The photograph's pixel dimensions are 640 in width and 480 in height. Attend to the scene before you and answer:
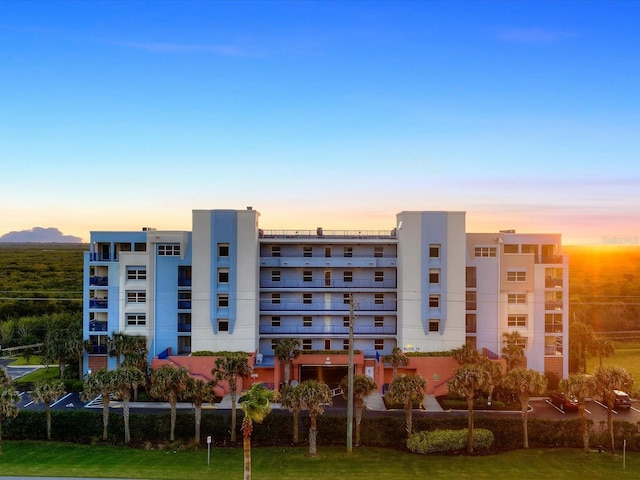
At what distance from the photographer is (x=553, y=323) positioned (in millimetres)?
50031

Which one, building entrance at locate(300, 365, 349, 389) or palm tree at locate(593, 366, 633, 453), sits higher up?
palm tree at locate(593, 366, 633, 453)

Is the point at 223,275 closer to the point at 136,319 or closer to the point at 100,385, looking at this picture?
the point at 136,319

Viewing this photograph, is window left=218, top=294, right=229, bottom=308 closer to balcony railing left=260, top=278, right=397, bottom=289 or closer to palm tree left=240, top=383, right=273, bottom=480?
balcony railing left=260, top=278, right=397, bottom=289

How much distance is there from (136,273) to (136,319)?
4.42 meters

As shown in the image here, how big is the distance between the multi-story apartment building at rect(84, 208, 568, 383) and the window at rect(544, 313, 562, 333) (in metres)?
0.10

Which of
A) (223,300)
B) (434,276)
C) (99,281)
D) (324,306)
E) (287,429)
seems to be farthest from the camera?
(324,306)

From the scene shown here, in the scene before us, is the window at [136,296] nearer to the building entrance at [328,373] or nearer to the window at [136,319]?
the window at [136,319]

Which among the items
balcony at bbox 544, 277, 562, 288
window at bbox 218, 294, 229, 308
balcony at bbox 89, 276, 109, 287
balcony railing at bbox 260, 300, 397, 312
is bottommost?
balcony railing at bbox 260, 300, 397, 312

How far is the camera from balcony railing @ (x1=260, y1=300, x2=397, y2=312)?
168 feet

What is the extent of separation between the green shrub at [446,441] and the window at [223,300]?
Answer: 22.4 meters

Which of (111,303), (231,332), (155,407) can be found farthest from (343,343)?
(111,303)

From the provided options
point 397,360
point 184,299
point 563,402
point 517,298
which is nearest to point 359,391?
point 397,360

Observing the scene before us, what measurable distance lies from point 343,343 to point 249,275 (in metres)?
A: 11.9

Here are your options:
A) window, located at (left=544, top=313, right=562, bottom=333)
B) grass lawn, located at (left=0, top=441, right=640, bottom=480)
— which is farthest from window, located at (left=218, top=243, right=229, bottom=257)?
window, located at (left=544, top=313, right=562, bottom=333)
